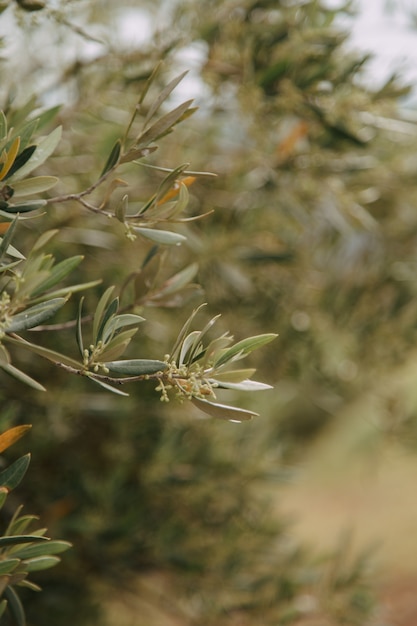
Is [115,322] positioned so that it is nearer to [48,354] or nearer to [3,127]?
[48,354]

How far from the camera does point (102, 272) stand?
118 cm

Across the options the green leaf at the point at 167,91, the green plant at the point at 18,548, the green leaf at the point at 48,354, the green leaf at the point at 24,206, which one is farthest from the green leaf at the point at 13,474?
the green leaf at the point at 167,91

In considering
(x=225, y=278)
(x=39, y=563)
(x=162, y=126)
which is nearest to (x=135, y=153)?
(x=162, y=126)

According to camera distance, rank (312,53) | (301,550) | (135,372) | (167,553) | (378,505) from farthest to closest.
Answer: (378,505)
(301,550)
(167,553)
(312,53)
(135,372)

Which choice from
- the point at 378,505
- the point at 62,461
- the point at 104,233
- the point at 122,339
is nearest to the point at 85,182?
the point at 104,233

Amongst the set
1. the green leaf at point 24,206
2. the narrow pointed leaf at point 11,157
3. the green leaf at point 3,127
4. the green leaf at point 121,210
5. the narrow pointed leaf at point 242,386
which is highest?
the green leaf at point 3,127

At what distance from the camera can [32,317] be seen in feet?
1.71

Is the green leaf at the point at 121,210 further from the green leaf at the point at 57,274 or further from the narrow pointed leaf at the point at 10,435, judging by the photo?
the narrow pointed leaf at the point at 10,435

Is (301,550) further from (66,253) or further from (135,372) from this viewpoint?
(135,372)

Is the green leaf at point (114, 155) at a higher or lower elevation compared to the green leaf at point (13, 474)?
higher

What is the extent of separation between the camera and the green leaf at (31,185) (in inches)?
23.4

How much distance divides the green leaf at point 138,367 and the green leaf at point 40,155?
0.19m

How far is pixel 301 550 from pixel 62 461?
1.71 ft

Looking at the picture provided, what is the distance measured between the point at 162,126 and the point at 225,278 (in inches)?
22.2
